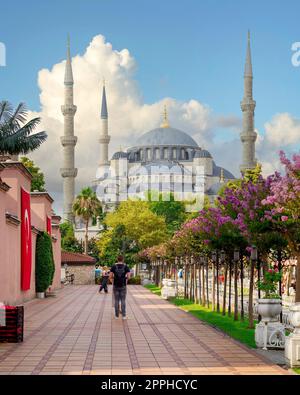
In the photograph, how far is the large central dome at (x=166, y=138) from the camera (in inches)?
5487

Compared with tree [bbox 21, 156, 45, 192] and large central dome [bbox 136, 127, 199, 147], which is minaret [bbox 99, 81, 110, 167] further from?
tree [bbox 21, 156, 45, 192]

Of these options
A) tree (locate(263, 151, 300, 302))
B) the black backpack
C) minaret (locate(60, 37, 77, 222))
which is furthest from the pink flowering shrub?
minaret (locate(60, 37, 77, 222))

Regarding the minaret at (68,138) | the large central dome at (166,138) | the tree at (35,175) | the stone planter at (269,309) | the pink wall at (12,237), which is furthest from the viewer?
the large central dome at (166,138)

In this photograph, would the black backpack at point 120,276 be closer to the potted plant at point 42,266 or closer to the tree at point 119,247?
the potted plant at point 42,266

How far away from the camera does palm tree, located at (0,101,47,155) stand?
28.6m

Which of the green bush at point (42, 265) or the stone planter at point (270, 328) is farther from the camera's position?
the green bush at point (42, 265)

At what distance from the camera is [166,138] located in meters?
140

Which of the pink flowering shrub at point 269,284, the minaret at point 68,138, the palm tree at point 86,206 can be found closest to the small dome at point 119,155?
the minaret at point 68,138

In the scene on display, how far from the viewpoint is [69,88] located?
3708 inches

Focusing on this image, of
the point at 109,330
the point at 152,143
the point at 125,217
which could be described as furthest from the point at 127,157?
the point at 109,330

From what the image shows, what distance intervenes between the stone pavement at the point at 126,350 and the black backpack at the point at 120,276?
0.90 meters

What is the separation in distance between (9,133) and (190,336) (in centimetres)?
1717

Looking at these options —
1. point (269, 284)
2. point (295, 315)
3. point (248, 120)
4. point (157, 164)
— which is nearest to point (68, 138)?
point (248, 120)
